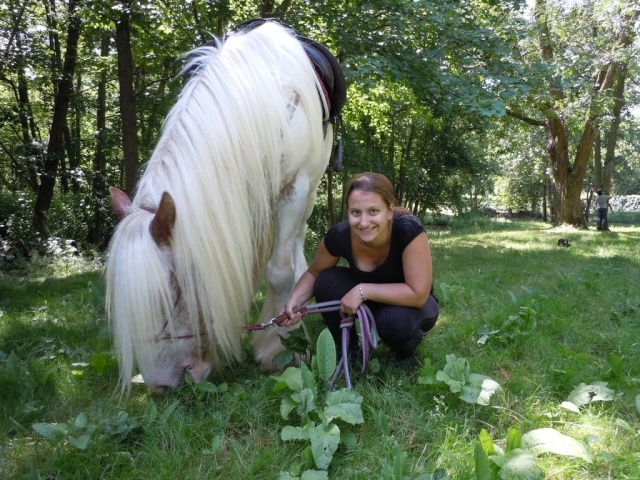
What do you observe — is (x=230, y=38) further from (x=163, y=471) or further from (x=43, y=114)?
(x=43, y=114)

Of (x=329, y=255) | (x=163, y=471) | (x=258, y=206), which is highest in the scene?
(x=258, y=206)

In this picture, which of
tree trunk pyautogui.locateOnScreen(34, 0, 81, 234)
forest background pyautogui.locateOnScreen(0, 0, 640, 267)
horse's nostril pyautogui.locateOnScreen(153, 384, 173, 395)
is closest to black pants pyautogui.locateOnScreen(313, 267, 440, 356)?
horse's nostril pyautogui.locateOnScreen(153, 384, 173, 395)

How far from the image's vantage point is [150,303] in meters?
1.79

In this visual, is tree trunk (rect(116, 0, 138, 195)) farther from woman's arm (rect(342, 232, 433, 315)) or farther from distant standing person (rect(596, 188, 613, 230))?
distant standing person (rect(596, 188, 613, 230))

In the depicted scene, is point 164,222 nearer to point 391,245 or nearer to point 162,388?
point 162,388

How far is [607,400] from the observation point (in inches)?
78.1

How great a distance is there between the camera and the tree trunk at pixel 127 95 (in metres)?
5.97

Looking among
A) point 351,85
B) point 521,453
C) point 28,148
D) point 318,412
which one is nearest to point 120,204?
point 318,412

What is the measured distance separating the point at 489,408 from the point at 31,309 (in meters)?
3.77

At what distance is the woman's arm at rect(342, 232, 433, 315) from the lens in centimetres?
219

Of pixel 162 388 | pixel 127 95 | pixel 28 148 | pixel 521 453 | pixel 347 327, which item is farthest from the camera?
pixel 28 148

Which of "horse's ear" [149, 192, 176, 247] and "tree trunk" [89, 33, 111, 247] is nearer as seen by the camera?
"horse's ear" [149, 192, 176, 247]

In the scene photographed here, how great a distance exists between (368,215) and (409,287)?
402 mm

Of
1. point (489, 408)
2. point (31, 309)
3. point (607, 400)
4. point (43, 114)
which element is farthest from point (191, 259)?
point (43, 114)
